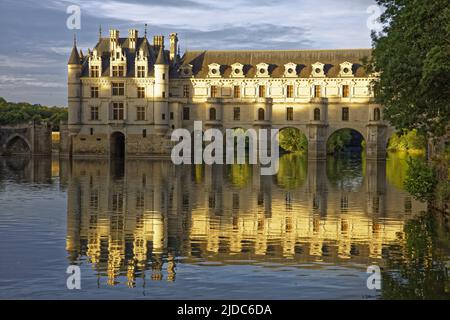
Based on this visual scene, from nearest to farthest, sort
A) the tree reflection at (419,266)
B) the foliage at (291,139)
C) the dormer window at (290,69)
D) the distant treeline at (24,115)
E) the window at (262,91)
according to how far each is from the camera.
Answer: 1. the tree reflection at (419,266)
2. the dormer window at (290,69)
3. the window at (262,91)
4. the foliage at (291,139)
5. the distant treeline at (24,115)

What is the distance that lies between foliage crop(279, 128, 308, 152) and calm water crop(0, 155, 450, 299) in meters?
66.2

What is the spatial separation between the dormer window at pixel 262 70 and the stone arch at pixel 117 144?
17.6 metres

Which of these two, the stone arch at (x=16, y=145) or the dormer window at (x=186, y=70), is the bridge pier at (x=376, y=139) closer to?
the dormer window at (x=186, y=70)

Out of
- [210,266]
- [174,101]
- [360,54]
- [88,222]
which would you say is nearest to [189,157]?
[174,101]

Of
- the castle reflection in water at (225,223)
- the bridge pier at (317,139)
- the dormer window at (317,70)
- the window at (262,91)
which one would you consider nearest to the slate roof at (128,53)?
the window at (262,91)

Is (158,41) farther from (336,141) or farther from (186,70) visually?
(336,141)

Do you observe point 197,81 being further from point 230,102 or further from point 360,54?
point 360,54

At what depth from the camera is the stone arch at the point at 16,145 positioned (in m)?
96.3

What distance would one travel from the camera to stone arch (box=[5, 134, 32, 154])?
96344 mm

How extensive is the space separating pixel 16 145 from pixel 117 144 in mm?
23476

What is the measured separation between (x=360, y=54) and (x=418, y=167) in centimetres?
5387

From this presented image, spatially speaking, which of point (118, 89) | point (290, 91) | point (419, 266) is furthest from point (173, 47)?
point (419, 266)

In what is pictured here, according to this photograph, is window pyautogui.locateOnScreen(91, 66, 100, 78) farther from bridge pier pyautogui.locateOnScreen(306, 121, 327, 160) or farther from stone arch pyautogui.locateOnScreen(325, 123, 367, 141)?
stone arch pyautogui.locateOnScreen(325, 123, 367, 141)

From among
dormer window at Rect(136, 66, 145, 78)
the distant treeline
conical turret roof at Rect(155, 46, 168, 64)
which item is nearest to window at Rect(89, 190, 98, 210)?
conical turret roof at Rect(155, 46, 168, 64)
